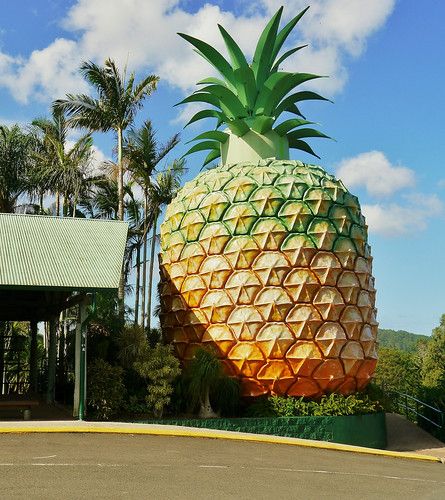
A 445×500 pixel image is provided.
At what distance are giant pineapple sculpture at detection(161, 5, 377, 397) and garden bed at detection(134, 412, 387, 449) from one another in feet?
3.18

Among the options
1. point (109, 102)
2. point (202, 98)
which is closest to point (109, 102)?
point (109, 102)

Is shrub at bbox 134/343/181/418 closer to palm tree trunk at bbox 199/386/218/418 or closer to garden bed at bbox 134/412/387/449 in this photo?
garden bed at bbox 134/412/387/449

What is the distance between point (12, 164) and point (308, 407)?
1964 centimetres

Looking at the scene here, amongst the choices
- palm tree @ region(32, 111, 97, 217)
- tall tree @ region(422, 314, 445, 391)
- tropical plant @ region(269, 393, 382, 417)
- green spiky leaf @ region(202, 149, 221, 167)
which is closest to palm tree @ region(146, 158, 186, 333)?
palm tree @ region(32, 111, 97, 217)

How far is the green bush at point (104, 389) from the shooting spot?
16.0 m

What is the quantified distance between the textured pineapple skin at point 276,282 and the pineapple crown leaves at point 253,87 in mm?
1913

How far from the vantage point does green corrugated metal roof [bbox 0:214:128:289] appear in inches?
580

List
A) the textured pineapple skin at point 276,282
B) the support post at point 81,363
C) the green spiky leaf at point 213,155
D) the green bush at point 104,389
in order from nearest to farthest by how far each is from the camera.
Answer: the support post at point 81,363 < the green bush at point 104,389 < the textured pineapple skin at point 276,282 < the green spiky leaf at point 213,155

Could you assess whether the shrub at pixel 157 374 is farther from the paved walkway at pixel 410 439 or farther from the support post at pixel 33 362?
the support post at pixel 33 362

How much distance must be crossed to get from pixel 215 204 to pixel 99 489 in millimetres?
11602

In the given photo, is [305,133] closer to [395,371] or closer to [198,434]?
[198,434]

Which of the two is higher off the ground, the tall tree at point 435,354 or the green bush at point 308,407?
the tall tree at point 435,354

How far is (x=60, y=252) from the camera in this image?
1630 centimetres

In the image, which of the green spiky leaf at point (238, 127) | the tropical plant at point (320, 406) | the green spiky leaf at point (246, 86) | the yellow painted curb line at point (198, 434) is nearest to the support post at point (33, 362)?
the tropical plant at point (320, 406)
